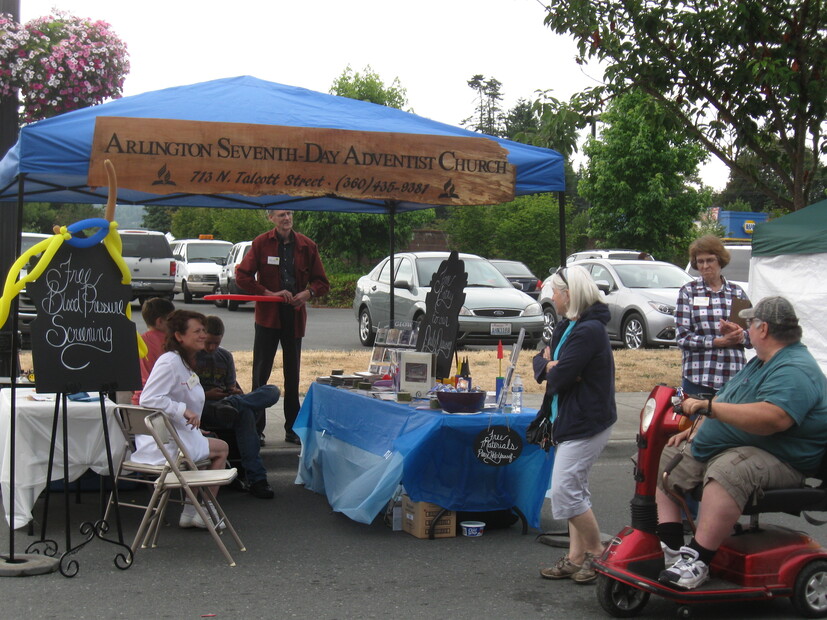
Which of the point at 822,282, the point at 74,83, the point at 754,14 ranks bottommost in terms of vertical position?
the point at 822,282

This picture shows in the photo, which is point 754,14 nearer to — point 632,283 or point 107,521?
point 107,521

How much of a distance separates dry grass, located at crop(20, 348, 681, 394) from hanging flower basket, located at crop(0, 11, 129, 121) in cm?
429

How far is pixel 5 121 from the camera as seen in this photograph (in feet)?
26.1

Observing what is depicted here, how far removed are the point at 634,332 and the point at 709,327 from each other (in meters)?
10.6

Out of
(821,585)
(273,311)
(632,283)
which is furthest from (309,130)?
(632,283)

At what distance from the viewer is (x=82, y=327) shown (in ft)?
18.0

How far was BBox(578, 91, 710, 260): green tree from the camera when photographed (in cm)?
3262

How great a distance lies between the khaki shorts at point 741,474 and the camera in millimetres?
4387

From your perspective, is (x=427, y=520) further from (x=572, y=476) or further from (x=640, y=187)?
(x=640, y=187)

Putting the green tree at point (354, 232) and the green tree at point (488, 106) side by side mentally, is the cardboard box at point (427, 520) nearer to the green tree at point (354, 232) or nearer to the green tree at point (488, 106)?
the green tree at point (354, 232)

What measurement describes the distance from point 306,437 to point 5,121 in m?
3.69

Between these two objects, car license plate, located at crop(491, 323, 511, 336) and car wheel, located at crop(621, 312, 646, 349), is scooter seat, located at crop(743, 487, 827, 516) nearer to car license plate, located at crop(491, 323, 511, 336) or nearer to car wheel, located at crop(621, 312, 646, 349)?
car license plate, located at crop(491, 323, 511, 336)

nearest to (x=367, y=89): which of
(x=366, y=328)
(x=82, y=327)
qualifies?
(x=366, y=328)

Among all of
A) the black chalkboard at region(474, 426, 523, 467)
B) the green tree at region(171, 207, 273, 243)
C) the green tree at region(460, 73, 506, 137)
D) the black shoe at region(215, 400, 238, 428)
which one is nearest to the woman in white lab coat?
the black shoe at region(215, 400, 238, 428)
